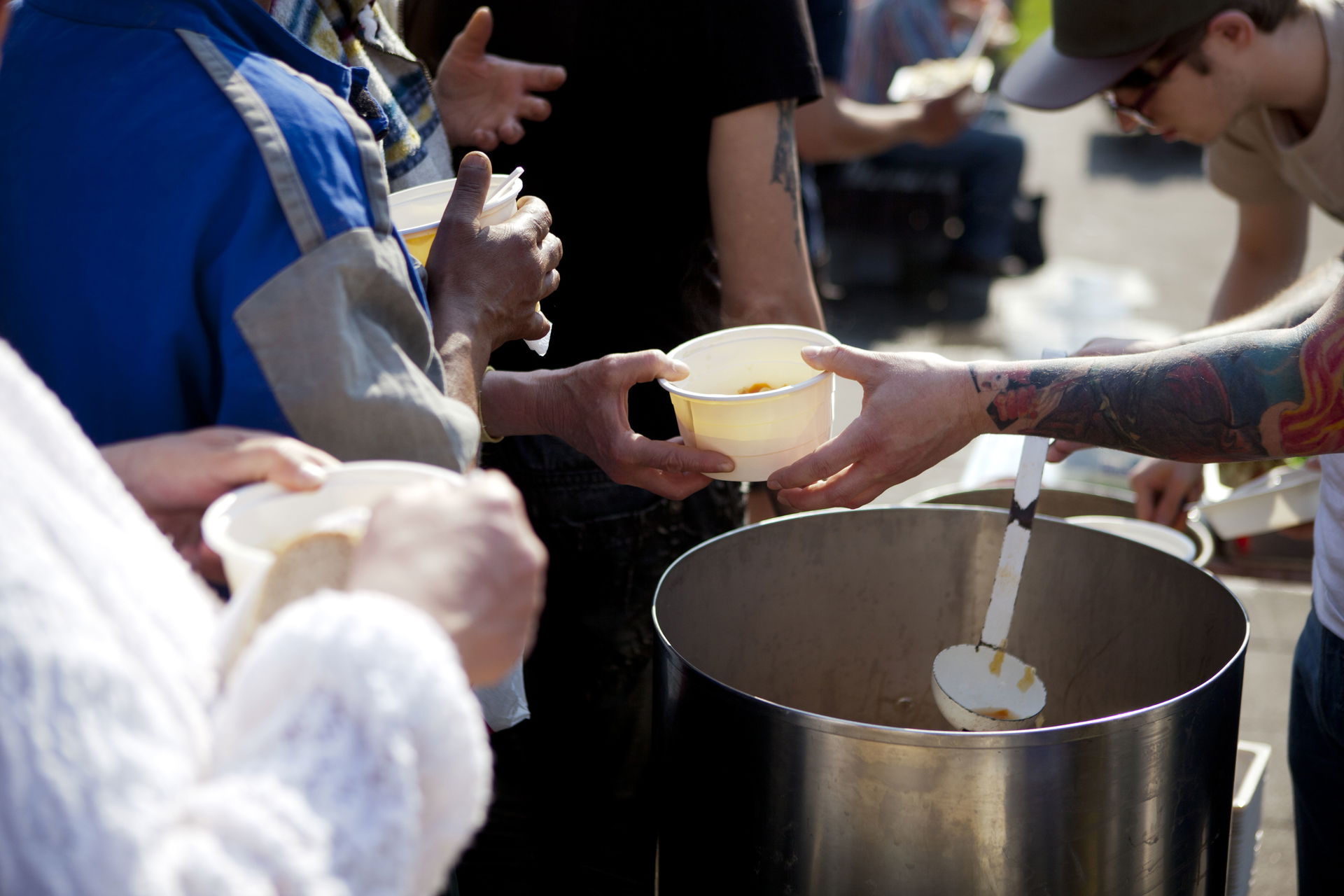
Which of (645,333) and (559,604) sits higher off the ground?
(645,333)

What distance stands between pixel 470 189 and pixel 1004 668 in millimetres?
1044

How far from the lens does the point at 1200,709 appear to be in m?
1.40

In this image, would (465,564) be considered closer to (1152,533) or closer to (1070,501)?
(1152,533)

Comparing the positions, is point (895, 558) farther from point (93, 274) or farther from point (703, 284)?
point (93, 274)

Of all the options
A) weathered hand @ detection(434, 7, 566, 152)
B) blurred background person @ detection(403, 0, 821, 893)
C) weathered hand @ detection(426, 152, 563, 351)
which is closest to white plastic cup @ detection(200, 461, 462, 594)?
weathered hand @ detection(426, 152, 563, 351)

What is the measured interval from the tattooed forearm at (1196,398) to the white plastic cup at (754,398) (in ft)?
0.87

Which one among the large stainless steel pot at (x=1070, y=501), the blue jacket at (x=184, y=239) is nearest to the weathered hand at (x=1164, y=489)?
the large stainless steel pot at (x=1070, y=501)

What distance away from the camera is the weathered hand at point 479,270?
A: 4.52ft

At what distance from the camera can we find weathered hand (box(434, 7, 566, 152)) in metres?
2.05

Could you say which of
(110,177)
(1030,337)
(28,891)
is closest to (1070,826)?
(28,891)

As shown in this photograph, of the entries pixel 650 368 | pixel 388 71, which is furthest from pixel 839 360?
pixel 388 71

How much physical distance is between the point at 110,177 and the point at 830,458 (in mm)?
1027

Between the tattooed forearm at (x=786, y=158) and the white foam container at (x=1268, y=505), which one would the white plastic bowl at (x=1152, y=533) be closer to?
the white foam container at (x=1268, y=505)

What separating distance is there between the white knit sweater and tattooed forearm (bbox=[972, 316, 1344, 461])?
1164 millimetres
